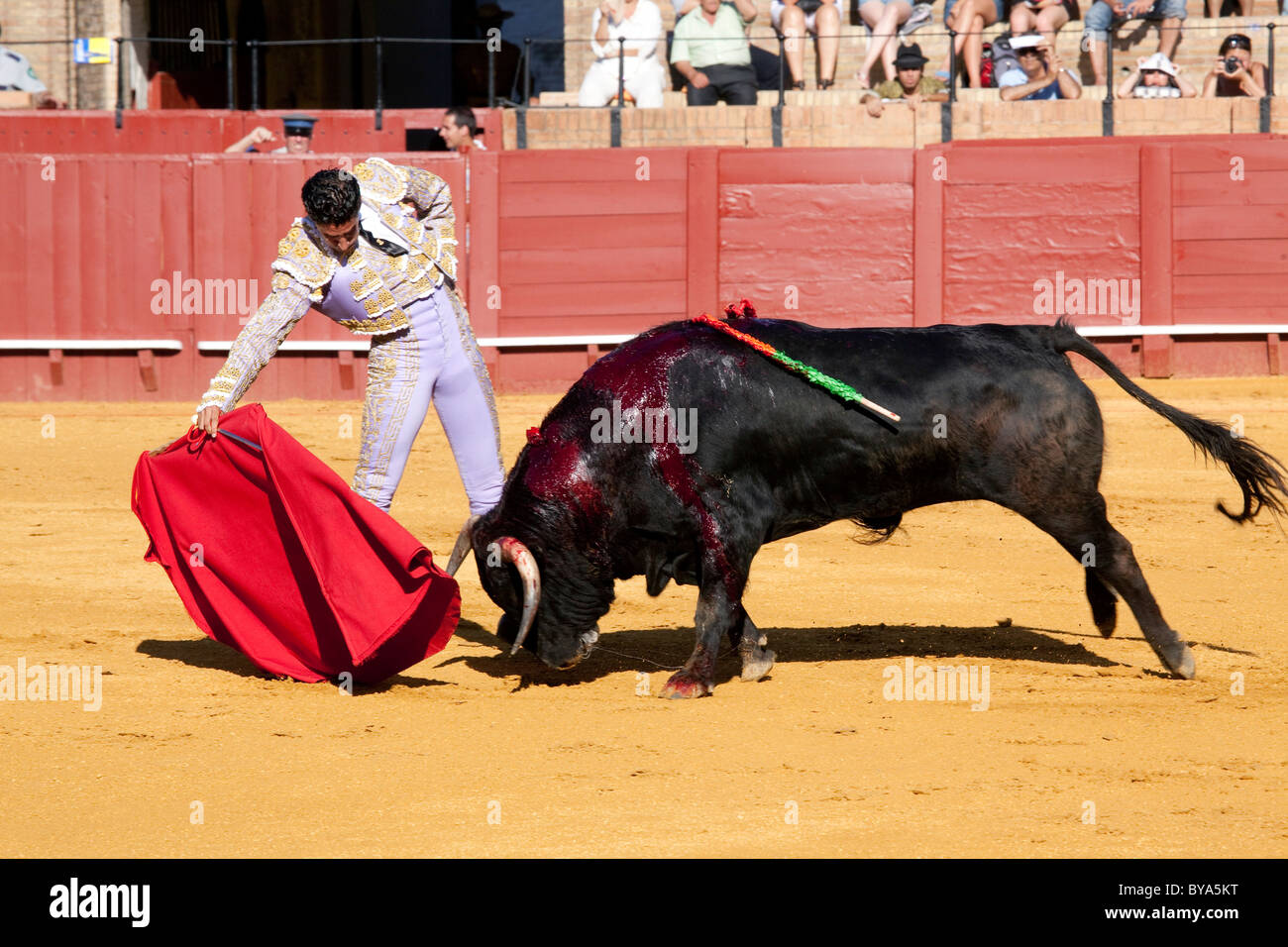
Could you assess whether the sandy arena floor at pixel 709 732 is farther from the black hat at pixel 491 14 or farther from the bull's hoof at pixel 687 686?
the black hat at pixel 491 14

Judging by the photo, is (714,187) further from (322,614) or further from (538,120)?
(322,614)

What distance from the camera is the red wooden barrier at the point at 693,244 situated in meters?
11.4

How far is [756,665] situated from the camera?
187 inches

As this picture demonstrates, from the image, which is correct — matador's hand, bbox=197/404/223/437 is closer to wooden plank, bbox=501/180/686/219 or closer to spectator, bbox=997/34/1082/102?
wooden plank, bbox=501/180/686/219

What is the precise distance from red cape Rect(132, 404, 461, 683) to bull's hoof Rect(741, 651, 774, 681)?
83cm

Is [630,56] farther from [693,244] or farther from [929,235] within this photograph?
[929,235]

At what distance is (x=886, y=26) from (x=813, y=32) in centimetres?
58

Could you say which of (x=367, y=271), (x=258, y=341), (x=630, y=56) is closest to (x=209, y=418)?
(x=258, y=341)

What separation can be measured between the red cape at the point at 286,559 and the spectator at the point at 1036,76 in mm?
8736

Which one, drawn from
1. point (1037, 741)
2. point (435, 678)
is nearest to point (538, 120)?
point (435, 678)

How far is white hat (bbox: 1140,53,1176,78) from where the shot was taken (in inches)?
476

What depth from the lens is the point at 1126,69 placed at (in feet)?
41.6

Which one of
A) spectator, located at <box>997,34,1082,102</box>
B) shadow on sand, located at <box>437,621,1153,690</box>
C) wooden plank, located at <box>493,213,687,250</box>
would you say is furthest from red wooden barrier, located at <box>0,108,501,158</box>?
shadow on sand, located at <box>437,621,1153,690</box>

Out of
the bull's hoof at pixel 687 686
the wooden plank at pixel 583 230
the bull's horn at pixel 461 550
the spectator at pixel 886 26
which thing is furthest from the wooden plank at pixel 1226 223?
the bull's hoof at pixel 687 686
